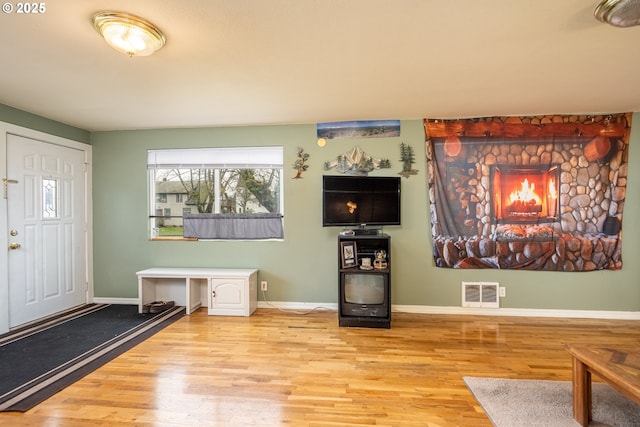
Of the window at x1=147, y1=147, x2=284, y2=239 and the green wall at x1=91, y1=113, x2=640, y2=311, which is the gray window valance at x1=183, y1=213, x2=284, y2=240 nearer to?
the window at x1=147, y1=147, x2=284, y2=239

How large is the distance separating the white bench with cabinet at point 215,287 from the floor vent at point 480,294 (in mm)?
2522

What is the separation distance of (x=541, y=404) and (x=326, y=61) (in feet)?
8.82

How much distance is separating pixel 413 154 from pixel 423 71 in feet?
4.34

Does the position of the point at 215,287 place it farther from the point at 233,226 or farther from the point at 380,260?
the point at 380,260

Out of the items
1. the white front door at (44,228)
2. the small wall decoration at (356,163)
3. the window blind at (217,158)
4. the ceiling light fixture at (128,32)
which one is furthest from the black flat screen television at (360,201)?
the white front door at (44,228)

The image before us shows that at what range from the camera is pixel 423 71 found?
2316mm

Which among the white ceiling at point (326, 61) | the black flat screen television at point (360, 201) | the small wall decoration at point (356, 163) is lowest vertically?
the black flat screen television at point (360, 201)

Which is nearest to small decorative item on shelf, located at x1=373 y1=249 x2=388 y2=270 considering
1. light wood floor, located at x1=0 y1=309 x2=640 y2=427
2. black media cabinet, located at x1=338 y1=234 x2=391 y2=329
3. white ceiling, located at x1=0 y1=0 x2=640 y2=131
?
black media cabinet, located at x1=338 y1=234 x2=391 y2=329

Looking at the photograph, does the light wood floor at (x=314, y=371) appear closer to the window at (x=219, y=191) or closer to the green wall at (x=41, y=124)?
the window at (x=219, y=191)

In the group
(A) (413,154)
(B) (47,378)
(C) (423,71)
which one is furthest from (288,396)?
(A) (413,154)

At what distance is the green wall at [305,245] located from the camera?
336cm

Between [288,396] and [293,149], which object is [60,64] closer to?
[293,149]

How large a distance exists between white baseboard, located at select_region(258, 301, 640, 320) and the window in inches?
36.8

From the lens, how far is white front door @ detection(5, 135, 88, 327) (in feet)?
10.1
